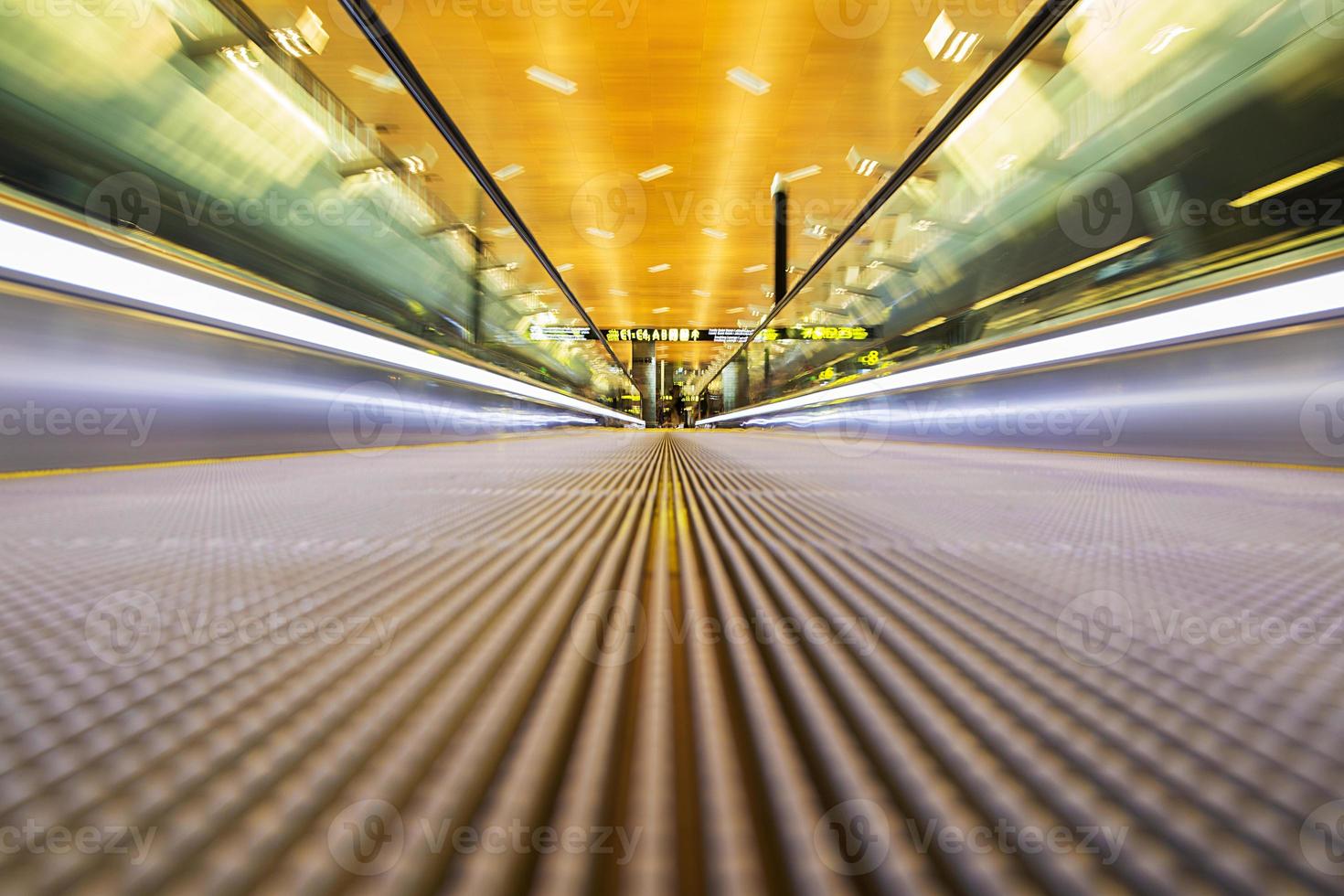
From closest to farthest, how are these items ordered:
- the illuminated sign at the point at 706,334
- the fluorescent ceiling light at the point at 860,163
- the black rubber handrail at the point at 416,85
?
the black rubber handrail at the point at 416,85 → the illuminated sign at the point at 706,334 → the fluorescent ceiling light at the point at 860,163

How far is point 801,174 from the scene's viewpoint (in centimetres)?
746

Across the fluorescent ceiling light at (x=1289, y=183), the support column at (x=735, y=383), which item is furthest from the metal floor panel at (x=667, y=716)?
the support column at (x=735, y=383)

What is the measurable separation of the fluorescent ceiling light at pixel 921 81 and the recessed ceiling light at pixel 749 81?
140cm

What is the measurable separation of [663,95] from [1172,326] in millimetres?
5389

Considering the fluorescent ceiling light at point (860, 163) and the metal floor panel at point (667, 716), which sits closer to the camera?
the metal floor panel at point (667, 716)

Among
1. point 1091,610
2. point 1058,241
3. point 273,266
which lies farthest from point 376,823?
point 1058,241

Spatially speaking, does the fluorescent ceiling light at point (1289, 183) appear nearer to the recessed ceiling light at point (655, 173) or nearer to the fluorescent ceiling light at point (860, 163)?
the fluorescent ceiling light at point (860, 163)

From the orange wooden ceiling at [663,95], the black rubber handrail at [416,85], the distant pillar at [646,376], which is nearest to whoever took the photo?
the black rubber handrail at [416,85]

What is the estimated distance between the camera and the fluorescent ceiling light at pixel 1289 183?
227 cm

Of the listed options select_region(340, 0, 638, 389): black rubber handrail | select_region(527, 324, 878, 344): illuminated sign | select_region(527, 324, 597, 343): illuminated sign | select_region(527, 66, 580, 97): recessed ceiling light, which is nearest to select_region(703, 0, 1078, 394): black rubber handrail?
select_region(340, 0, 638, 389): black rubber handrail

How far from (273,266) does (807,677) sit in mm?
4542

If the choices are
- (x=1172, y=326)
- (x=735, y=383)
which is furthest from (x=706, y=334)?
(x=1172, y=326)

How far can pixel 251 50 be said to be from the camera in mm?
3631

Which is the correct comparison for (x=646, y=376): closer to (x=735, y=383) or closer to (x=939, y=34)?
(x=735, y=383)
